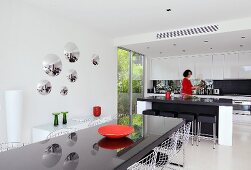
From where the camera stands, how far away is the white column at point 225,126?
13.0 ft

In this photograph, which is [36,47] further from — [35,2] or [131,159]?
[131,159]

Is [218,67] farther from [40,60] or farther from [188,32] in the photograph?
[40,60]

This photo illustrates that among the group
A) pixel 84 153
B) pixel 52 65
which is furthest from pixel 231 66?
pixel 84 153

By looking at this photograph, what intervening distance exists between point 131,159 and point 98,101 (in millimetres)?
3735

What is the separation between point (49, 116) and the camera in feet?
12.1

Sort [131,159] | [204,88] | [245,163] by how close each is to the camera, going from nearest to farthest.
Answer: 1. [131,159]
2. [245,163]
3. [204,88]

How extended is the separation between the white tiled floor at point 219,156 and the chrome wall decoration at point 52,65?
118 inches

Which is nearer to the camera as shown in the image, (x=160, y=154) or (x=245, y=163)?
(x=160, y=154)

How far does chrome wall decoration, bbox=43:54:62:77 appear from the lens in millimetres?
3621

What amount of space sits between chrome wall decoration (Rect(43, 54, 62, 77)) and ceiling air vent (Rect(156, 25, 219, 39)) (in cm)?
261

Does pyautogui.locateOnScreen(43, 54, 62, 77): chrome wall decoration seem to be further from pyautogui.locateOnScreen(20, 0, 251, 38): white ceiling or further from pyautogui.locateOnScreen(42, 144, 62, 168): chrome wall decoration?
pyautogui.locateOnScreen(42, 144, 62, 168): chrome wall decoration

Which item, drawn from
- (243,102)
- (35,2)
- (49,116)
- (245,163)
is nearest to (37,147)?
(49,116)

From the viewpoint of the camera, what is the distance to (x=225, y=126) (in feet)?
13.2

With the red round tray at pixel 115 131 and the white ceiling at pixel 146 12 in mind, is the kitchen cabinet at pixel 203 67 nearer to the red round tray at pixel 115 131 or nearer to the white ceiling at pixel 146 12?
the white ceiling at pixel 146 12
